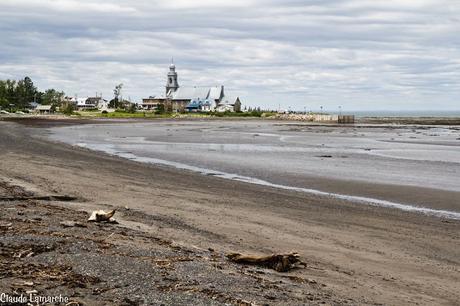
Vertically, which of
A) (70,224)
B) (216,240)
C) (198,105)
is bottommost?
(216,240)

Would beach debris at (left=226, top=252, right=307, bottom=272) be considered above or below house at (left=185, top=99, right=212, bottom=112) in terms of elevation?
below

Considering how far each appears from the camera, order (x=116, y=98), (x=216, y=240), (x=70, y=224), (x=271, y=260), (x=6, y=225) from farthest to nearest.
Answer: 1. (x=116, y=98)
2. (x=216, y=240)
3. (x=70, y=224)
4. (x=6, y=225)
5. (x=271, y=260)

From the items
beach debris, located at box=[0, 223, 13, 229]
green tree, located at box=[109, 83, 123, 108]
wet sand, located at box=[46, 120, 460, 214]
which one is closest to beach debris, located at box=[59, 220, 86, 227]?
beach debris, located at box=[0, 223, 13, 229]

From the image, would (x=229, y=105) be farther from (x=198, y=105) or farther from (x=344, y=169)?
(x=344, y=169)

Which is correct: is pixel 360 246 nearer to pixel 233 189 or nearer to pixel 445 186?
pixel 233 189

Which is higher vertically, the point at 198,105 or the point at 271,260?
the point at 198,105

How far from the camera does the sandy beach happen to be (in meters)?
7.08

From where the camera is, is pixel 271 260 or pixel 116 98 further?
pixel 116 98

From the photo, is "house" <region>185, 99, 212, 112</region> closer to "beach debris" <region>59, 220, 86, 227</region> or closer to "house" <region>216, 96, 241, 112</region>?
"house" <region>216, 96, 241, 112</region>

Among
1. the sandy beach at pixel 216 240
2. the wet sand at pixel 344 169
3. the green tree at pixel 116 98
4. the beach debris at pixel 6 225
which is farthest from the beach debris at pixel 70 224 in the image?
the green tree at pixel 116 98

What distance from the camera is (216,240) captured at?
1073cm

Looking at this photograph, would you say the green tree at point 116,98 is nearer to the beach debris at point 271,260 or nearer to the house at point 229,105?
the house at point 229,105

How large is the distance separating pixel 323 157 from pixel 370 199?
15.5 meters

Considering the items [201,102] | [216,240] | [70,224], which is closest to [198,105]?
[201,102]
